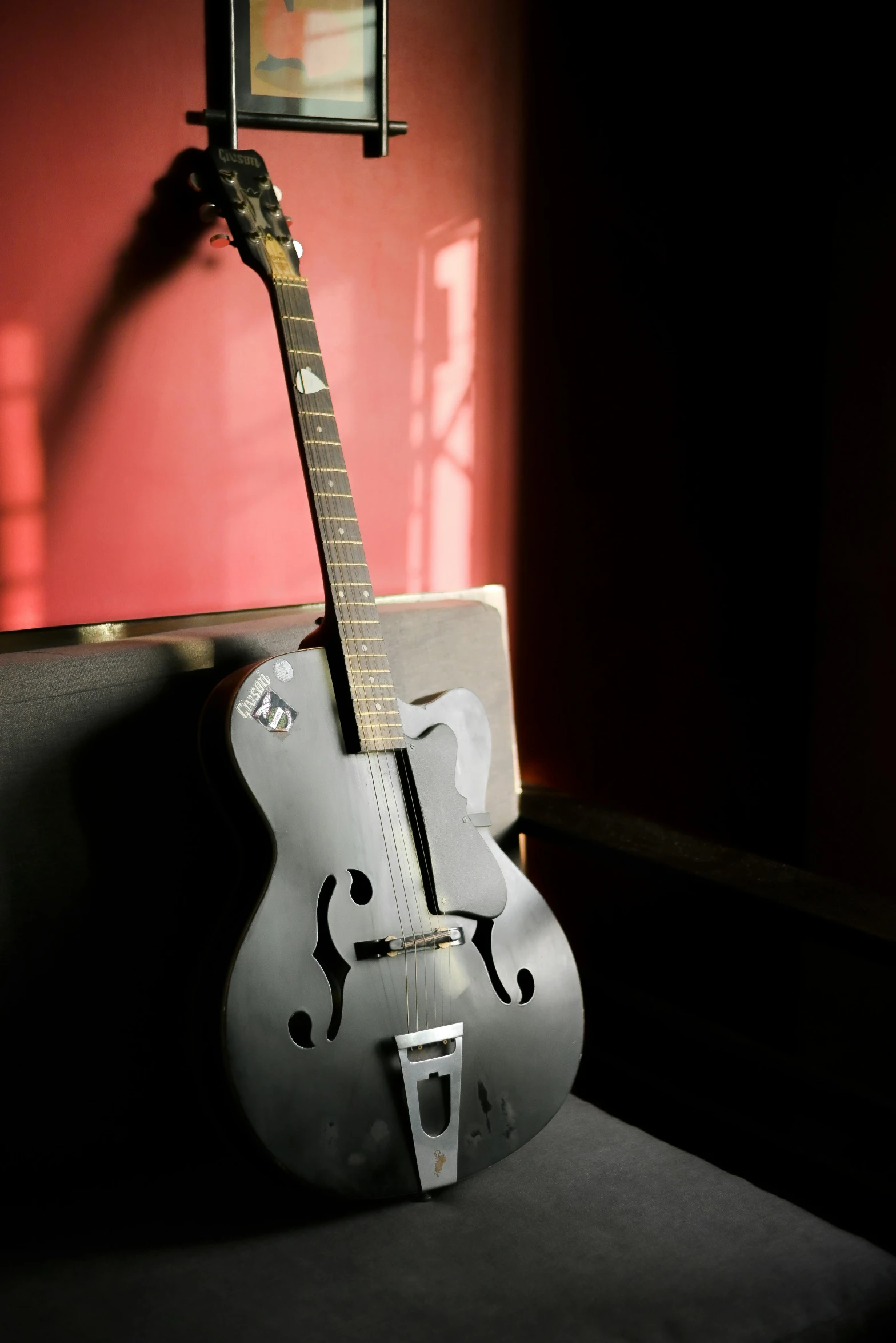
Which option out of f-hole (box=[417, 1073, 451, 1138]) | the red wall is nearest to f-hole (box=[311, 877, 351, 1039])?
f-hole (box=[417, 1073, 451, 1138])

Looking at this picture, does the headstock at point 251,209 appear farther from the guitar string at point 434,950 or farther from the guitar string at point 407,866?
the guitar string at point 434,950

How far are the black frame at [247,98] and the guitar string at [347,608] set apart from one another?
0.86ft

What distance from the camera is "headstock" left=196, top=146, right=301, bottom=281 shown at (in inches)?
54.8

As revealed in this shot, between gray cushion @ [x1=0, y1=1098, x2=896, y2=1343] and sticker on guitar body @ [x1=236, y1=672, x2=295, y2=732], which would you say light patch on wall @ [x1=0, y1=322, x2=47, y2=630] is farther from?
gray cushion @ [x1=0, y1=1098, x2=896, y2=1343]

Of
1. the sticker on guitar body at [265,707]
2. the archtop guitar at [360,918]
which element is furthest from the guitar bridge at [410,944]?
the sticker on guitar body at [265,707]

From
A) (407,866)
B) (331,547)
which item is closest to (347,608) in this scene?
(331,547)

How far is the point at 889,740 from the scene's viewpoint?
212 cm

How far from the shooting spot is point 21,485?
56.4 inches

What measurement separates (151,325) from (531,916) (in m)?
0.83

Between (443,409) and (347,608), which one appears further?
(443,409)

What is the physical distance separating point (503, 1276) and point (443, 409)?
114cm

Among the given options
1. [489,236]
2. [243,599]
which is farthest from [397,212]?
[243,599]

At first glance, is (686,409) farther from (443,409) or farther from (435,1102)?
(435,1102)

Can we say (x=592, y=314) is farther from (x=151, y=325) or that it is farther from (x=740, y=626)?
(x=151, y=325)
